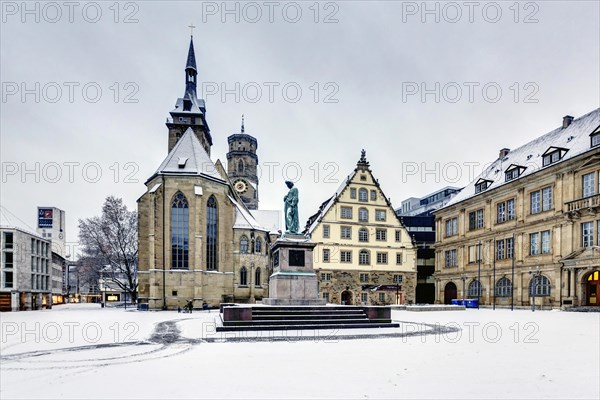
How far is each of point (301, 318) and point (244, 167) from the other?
68.1 m

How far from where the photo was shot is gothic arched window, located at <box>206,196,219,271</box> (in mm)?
39406

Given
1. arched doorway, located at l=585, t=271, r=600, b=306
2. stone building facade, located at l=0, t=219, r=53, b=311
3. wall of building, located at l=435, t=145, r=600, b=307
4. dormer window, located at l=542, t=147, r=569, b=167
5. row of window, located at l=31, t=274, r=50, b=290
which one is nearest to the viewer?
arched doorway, located at l=585, t=271, r=600, b=306

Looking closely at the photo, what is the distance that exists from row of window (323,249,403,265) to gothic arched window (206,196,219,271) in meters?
12.3

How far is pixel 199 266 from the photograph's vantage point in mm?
37094

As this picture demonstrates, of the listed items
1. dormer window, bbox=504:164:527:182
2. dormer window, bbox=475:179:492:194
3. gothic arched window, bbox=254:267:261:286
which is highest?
dormer window, bbox=504:164:527:182

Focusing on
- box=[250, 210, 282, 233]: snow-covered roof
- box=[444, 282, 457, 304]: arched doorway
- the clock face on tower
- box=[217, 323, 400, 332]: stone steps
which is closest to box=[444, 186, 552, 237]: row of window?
box=[444, 282, 457, 304]: arched doorway

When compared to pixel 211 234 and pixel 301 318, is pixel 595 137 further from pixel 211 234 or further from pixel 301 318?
pixel 211 234

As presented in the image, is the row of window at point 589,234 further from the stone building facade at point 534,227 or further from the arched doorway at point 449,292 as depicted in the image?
the arched doorway at point 449,292

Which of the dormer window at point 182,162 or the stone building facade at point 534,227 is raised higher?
the dormer window at point 182,162

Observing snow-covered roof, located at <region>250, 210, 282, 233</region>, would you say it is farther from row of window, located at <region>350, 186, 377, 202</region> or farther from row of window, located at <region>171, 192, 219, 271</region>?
row of window, located at <region>171, 192, 219, 271</region>

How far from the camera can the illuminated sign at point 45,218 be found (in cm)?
12669

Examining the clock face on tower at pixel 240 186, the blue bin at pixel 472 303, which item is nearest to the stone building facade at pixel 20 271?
the clock face on tower at pixel 240 186

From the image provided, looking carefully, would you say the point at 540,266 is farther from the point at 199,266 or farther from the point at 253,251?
the point at 199,266

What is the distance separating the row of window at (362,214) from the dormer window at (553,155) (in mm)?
17239
